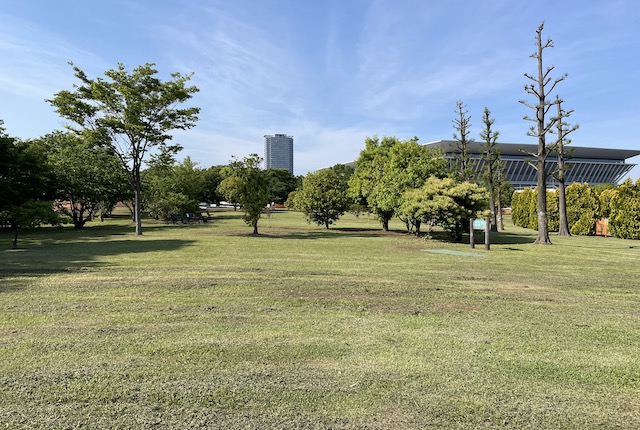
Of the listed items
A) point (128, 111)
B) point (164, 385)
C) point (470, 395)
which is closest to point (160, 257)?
point (164, 385)

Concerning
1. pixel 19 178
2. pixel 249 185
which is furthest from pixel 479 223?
pixel 19 178

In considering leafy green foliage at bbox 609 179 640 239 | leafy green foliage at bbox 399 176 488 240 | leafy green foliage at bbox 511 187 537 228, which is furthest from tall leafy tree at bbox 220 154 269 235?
leafy green foliage at bbox 511 187 537 228

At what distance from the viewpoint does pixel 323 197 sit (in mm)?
25609

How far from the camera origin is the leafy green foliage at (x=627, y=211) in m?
20.2

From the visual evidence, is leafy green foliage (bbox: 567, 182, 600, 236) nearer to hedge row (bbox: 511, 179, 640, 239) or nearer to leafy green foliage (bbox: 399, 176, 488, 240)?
hedge row (bbox: 511, 179, 640, 239)

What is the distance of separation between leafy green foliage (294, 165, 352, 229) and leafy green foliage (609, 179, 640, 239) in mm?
14489

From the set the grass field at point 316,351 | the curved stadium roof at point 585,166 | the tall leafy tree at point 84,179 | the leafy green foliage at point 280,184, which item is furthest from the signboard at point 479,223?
the curved stadium roof at point 585,166

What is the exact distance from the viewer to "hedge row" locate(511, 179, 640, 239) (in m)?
20.5

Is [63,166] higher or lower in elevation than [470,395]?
higher

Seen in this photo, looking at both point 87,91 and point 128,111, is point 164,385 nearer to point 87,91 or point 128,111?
point 128,111

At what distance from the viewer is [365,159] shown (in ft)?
95.0

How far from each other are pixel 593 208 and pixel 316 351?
2626 centimetres

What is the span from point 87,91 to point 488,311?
22.1 meters

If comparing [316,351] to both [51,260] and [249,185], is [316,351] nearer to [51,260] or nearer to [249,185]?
[51,260]
